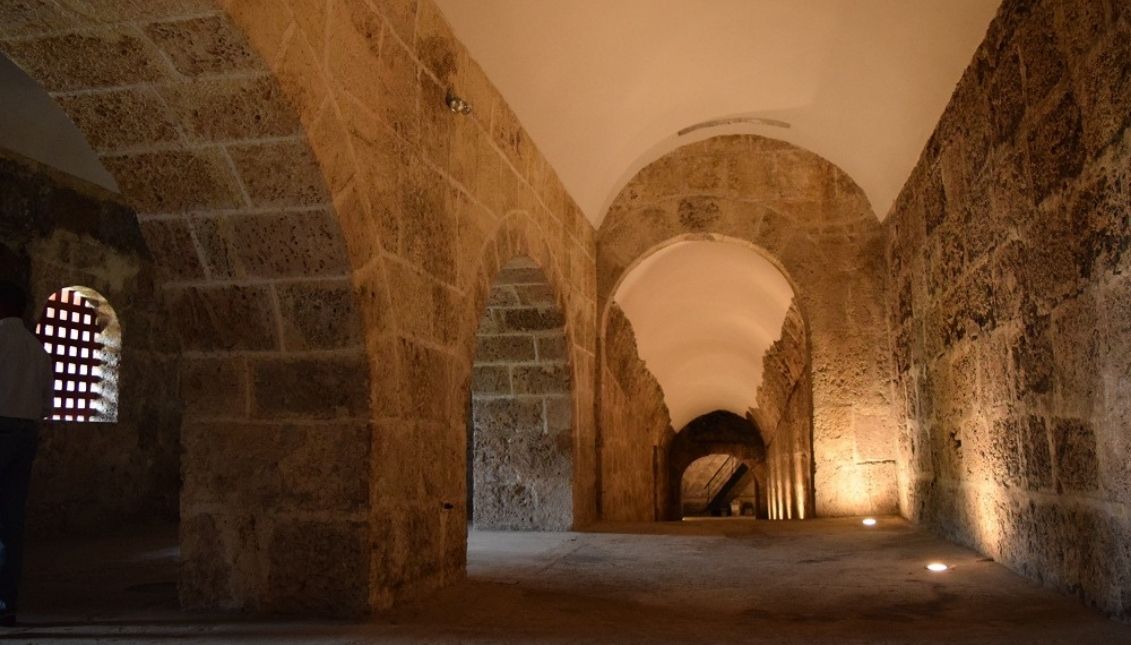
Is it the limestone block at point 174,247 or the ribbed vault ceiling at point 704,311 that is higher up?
the ribbed vault ceiling at point 704,311

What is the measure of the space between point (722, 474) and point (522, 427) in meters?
13.4

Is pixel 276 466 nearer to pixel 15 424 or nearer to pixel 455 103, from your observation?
pixel 15 424

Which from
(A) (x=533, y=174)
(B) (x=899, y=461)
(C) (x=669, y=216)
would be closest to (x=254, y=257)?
(A) (x=533, y=174)

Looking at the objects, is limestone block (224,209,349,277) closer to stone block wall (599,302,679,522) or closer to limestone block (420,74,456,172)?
limestone block (420,74,456,172)

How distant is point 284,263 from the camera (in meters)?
2.78

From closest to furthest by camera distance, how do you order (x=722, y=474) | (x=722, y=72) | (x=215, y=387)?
1. (x=215, y=387)
2. (x=722, y=72)
3. (x=722, y=474)

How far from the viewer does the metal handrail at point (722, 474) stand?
18.2 metres

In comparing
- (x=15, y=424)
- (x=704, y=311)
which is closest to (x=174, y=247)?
(x=15, y=424)

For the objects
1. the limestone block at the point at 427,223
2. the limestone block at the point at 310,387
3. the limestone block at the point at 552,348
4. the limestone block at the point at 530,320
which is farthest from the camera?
the limestone block at the point at 552,348

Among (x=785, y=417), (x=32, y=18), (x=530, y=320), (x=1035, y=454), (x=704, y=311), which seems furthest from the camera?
(x=704, y=311)

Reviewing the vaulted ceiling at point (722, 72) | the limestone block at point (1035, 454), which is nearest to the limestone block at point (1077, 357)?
A: the limestone block at point (1035, 454)

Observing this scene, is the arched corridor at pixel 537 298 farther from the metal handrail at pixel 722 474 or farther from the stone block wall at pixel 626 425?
the metal handrail at pixel 722 474

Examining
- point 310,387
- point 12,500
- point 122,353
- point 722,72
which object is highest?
point 722,72

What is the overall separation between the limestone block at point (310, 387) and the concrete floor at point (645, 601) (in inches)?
24.7
